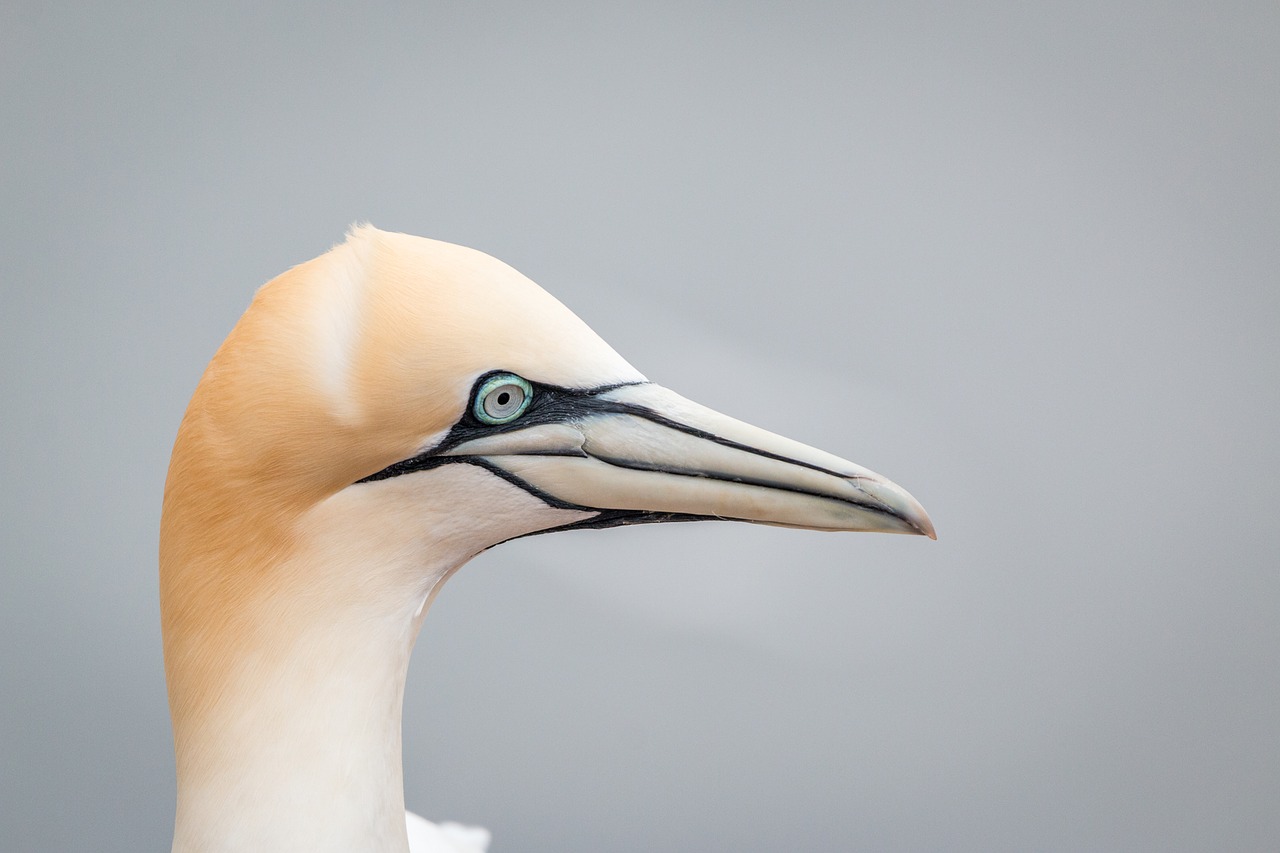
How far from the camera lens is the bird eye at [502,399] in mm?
1686

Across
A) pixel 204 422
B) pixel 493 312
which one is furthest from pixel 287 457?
pixel 493 312

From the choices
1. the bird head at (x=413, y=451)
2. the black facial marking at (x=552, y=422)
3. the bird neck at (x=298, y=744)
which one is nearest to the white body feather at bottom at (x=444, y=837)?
the bird neck at (x=298, y=744)

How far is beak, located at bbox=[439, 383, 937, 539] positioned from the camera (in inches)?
68.6

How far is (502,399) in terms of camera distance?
172 cm

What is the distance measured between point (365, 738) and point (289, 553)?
0.93 ft

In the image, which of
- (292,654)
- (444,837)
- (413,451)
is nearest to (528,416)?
(413,451)

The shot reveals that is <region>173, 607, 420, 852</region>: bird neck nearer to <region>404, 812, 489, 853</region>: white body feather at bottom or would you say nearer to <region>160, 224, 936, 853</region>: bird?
<region>160, 224, 936, 853</region>: bird

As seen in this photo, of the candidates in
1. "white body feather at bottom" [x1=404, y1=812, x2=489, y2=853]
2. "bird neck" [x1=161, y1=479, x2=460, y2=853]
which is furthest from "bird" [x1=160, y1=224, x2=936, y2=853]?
"white body feather at bottom" [x1=404, y1=812, x2=489, y2=853]

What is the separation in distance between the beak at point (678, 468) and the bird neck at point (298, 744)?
317mm

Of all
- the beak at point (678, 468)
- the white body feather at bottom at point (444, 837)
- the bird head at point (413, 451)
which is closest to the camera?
the bird head at point (413, 451)

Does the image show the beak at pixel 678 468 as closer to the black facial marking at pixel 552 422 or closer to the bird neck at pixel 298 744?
the black facial marking at pixel 552 422

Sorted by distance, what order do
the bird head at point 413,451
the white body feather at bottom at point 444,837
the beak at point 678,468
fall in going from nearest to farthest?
1. the bird head at point 413,451
2. the beak at point 678,468
3. the white body feather at bottom at point 444,837

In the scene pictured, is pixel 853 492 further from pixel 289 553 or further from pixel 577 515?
pixel 289 553

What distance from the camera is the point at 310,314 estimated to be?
1.64m
